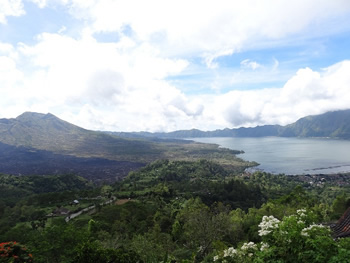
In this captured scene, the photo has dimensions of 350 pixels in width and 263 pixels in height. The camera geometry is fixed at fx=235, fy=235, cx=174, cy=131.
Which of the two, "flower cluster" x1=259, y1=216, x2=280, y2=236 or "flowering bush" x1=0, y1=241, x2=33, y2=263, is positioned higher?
"flower cluster" x1=259, y1=216, x2=280, y2=236

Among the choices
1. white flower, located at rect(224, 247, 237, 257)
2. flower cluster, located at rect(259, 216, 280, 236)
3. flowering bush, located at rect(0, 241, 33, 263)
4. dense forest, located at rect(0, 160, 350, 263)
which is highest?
flower cluster, located at rect(259, 216, 280, 236)

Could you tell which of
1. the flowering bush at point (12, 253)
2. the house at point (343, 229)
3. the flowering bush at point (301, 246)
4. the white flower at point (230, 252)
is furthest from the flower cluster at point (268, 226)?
the flowering bush at point (12, 253)

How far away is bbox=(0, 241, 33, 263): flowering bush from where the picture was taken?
33.4 ft

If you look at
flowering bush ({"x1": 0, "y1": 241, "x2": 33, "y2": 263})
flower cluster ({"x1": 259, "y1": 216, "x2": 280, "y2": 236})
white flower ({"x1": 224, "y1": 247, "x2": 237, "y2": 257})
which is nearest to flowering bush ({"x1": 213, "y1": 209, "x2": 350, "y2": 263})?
flower cluster ({"x1": 259, "y1": 216, "x2": 280, "y2": 236})

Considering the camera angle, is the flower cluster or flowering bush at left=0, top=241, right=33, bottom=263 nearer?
the flower cluster

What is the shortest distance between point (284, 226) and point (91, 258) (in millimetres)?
9084

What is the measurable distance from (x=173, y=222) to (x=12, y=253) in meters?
33.5

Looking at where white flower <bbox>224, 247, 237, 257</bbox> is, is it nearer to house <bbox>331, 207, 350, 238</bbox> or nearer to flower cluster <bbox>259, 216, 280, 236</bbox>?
flower cluster <bbox>259, 216, 280, 236</bbox>

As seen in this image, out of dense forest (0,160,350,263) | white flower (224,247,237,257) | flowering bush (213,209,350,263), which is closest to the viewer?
flowering bush (213,209,350,263)

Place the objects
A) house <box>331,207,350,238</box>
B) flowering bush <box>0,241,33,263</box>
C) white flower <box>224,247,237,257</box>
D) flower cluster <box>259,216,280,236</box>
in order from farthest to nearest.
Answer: house <box>331,207,350,238</box>
flowering bush <box>0,241,33,263</box>
white flower <box>224,247,237,257</box>
flower cluster <box>259,216,280,236</box>

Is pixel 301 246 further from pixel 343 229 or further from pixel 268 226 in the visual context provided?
pixel 343 229

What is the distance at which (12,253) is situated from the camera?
1073 cm

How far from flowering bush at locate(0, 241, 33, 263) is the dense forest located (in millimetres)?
40

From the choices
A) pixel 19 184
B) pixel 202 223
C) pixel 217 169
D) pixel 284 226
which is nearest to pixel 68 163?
pixel 19 184
